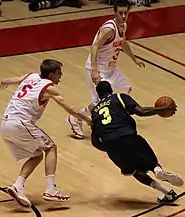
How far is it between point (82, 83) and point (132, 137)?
11.9ft

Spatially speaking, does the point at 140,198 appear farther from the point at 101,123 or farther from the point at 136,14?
the point at 136,14

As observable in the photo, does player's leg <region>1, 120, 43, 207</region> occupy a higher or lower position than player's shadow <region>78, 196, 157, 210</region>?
higher

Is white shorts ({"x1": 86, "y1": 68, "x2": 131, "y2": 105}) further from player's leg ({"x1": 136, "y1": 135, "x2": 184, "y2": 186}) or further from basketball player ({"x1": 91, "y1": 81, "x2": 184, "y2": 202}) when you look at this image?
player's leg ({"x1": 136, "y1": 135, "x2": 184, "y2": 186})

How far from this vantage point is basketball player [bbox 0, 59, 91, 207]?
702 centimetres

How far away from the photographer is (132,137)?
6.97 metres

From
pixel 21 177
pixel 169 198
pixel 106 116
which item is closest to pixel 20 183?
pixel 21 177

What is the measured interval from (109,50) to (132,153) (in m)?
1.99

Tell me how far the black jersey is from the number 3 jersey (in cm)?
52

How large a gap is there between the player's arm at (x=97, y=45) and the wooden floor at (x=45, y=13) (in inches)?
160

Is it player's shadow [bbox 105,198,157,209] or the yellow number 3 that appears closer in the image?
the yellow number 3

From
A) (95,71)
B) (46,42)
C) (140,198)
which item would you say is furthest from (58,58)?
(140,198)

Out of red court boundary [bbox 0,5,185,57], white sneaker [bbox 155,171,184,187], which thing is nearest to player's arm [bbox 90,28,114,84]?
white sneaker [bbox 155,171,184,187]

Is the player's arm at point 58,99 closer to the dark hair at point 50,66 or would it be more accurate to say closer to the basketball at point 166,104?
the dark hair at point 50,66

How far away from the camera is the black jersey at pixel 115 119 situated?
6.96 metres
